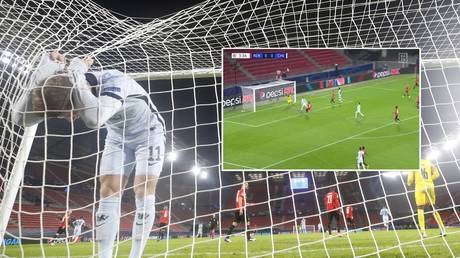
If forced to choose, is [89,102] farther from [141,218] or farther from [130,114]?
[141,218]

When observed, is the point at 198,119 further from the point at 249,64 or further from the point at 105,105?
the point at 105,105

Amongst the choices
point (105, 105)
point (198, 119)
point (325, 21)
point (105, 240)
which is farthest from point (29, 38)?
point (325, 21)

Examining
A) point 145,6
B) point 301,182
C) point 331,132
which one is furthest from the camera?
point 301,182

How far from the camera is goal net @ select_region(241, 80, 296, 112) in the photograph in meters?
3.48

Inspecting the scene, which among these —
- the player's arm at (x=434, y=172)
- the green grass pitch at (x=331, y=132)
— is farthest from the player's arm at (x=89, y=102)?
the player's arm at (x=434, y=172)

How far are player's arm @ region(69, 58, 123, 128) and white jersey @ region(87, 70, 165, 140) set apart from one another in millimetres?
95

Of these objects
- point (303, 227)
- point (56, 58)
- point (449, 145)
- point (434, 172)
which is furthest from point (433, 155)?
point (56, 58)

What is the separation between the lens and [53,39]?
2018 millimetres

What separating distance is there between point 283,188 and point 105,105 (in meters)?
3.61

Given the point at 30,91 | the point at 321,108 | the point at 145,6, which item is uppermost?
the point at 145,6

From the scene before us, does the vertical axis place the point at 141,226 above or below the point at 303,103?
below

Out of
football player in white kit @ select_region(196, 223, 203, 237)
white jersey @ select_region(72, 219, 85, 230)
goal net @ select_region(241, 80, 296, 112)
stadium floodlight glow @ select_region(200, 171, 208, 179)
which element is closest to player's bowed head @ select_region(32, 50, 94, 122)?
goal net @ select_region(241, 80, 296, 112)

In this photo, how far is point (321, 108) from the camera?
3.73m

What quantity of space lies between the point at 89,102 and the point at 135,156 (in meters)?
0.36
